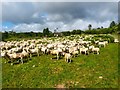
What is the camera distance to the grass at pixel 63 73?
73.2 ft

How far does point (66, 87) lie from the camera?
2142 cm

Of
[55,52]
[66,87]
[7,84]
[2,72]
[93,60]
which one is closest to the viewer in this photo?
[66,87]

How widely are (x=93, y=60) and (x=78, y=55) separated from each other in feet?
10.8

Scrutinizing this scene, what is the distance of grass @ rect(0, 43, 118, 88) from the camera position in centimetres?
2230

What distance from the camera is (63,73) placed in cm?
2483

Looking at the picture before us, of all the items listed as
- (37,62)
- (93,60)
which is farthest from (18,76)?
(93,60)

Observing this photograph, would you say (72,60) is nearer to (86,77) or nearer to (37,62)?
(37,62)

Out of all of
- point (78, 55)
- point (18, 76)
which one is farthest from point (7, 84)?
point (78, 55)

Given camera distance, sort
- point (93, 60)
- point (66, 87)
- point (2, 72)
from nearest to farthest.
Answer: point (66, 87) < point (2, 72) < point (93, 60)

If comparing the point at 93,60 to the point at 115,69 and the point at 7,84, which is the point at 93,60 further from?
the point at 7,84

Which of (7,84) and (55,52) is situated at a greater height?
(55,52)

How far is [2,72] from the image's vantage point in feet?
88.8

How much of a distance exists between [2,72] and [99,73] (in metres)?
9.98

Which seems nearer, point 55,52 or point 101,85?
point 101,85
